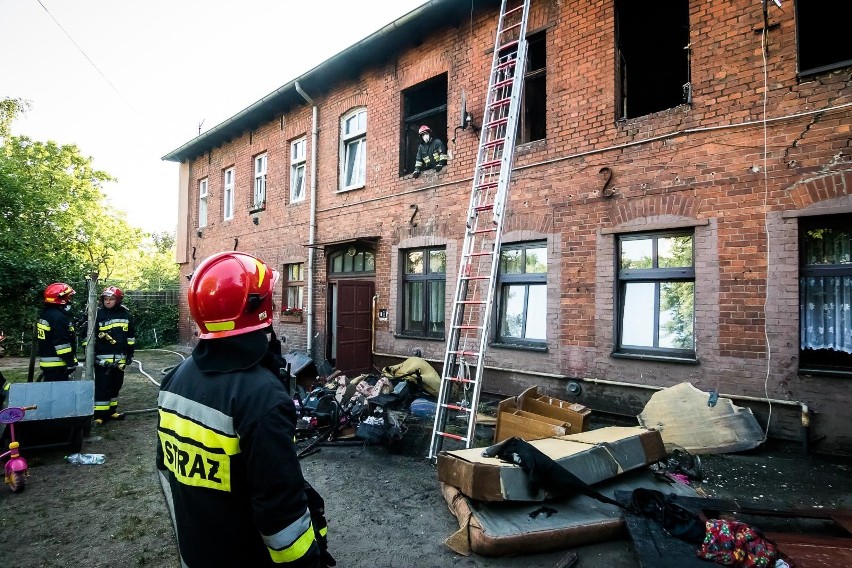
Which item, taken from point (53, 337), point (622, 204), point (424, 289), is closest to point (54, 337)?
point (53, 337)

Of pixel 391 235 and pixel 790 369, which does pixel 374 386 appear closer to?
pixel 391 235

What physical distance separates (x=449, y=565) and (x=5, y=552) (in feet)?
10.3

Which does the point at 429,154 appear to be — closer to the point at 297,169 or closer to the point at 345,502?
the point at 297,169

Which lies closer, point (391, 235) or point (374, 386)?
point (374, 386)

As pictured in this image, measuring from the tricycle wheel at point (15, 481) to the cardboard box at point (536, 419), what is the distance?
4549 millimetres

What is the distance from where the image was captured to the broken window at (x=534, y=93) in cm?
748

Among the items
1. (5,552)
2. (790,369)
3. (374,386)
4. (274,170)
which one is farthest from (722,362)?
(274,170)

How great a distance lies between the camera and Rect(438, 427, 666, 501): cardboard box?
3.35 metres

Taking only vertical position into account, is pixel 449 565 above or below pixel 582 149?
below

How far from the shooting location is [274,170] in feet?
40.5

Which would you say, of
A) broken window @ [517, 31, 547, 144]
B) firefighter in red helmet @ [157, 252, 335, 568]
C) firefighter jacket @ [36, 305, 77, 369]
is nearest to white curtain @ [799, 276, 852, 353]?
broken window @ [517, 31, 547, 144]

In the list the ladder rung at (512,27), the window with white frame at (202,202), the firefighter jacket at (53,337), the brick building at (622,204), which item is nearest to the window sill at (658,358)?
the brick building at (622,204)

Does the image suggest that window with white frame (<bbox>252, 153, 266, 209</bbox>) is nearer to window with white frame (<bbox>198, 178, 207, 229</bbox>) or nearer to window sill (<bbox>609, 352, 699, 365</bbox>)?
window with white frame (<bbox>198, 178, 207, 229</bbox>)

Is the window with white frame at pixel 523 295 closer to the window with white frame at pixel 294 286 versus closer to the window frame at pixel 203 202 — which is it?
the window with white frame at pixel 294 286
